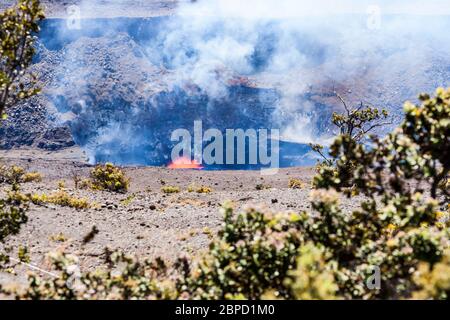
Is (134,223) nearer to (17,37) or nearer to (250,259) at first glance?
(17,37)

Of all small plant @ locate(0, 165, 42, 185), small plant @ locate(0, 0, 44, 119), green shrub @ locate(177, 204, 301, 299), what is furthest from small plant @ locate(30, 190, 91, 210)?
green shrub @ locate(177, 204, 301, 299)

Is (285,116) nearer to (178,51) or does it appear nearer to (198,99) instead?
(198,99)

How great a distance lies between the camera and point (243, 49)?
214 ft

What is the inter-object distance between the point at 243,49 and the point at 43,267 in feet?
183

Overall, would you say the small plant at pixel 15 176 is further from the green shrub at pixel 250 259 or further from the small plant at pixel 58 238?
the green shrub at pixel 250 259

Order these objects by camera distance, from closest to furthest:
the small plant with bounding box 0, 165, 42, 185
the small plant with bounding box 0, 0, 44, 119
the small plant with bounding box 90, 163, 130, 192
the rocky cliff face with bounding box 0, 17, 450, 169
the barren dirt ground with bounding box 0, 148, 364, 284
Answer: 1. the small plant with bounding box 0, 0, 44, 119
2. the barren dirt ground with bounding box 0, 148, 364, 284
3. the small plant with bounding box 0, 165, 42, 185
4. the small plant with bounding box 90, 163, 130, 192
5. the rocky cliff face with bounding box 0, 17, 450, 169

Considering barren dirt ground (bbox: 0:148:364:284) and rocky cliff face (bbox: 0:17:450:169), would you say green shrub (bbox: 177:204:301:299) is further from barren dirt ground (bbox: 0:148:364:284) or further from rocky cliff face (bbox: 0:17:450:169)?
rocky cliff face (bbox: 0:17:450:169)

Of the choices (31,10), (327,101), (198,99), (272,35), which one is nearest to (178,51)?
(198,99)

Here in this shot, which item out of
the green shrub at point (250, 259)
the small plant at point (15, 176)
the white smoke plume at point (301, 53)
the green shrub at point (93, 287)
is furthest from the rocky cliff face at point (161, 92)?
the green shrub at point (93, 287)

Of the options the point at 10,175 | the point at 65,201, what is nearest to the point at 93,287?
the point at 65,201

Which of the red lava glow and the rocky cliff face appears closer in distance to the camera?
the red lava glow

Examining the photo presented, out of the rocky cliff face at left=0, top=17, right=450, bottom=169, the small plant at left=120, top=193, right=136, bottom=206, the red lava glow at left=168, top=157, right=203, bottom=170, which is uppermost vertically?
the rocky cliff face at left=0, top=17, right=450, bottom=169

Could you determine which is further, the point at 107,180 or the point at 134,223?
the point at 107,180

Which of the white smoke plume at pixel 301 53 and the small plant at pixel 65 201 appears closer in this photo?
the small plant at pixel 65 201
